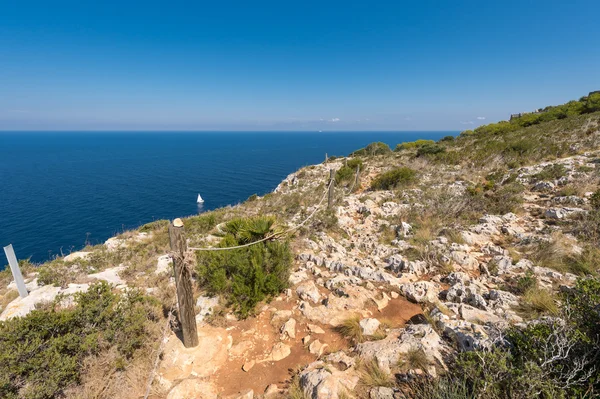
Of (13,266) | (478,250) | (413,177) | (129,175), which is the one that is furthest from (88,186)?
(478,250)

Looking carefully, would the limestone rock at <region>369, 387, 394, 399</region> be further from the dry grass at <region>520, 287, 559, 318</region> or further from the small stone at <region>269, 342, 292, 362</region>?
the dry grass at <region>520, 287, 559, 318</region>

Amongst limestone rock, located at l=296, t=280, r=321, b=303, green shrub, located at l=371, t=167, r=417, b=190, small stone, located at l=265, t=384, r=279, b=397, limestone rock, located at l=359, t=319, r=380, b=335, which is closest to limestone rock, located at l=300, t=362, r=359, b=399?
small stone, located at l=265, t=384, r=279, b=397

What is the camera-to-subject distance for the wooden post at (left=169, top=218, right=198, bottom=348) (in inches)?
143

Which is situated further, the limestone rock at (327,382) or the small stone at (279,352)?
the small stone at (279,352)

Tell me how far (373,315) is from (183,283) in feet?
11.0

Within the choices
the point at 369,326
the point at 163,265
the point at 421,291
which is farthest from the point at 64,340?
the point at 421,291

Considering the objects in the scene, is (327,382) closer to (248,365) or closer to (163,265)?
(248,365)

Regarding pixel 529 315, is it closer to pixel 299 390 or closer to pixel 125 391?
pixel 299 390

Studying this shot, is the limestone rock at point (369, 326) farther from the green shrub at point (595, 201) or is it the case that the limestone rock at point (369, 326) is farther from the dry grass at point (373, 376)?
the green shrub at point (595, 201)

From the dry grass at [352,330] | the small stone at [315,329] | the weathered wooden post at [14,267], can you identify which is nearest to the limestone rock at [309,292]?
the small stone at [315,329]

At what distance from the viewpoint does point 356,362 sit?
337 cm

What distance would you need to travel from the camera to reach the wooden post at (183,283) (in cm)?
362

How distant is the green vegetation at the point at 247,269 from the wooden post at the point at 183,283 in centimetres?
98

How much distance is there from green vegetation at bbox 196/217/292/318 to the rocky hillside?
0.74ft
